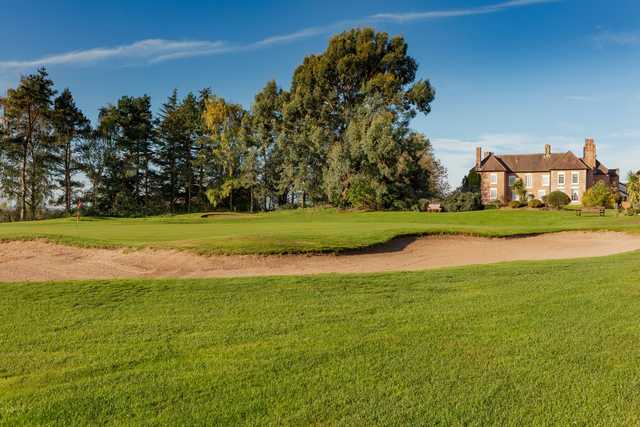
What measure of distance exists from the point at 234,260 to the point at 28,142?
45.2 meters

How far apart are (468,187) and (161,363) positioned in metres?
63.9

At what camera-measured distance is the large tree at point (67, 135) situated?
158 feet

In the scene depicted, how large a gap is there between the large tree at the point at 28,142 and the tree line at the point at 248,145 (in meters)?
0.11

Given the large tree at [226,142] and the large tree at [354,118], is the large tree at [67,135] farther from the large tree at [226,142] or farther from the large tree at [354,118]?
the large tree at [354,118]

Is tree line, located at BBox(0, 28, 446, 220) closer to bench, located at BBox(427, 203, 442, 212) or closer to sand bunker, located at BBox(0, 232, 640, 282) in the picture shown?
bench, located at BBox(427, 203, 442, 212)

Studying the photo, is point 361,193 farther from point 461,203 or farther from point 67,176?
point 67,176

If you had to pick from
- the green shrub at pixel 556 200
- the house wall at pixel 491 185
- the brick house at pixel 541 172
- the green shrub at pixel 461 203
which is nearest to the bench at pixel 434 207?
the green shrub at pixel 461 203

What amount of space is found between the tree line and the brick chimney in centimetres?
3458

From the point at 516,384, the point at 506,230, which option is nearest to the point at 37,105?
the point at 506,230

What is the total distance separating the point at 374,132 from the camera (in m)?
40.3

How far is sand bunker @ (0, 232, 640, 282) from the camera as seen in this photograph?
36.7 ft

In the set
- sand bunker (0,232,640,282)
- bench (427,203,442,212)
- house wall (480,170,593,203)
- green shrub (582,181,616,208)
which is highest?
house wall (480,170,593,203)

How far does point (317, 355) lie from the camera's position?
4816 millimetres

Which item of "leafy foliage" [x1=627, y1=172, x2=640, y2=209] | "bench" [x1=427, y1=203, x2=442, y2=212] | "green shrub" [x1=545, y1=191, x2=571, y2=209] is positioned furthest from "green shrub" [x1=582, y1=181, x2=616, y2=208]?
"bench" [x1=427, y1=203, x2=442, y2=212]
